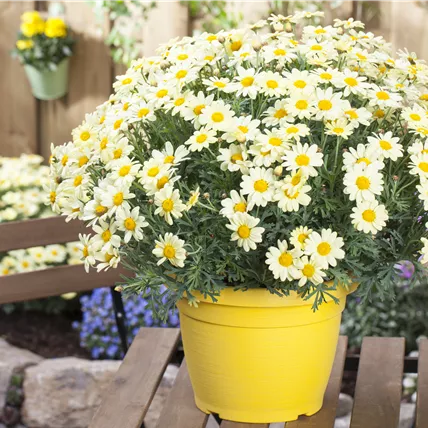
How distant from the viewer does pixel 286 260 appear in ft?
3.82

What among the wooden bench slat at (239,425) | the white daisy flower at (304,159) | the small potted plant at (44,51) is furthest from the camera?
the small potted plant at (44,51)

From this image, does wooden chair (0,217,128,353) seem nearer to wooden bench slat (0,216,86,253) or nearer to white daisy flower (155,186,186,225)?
wooden bench slat (0,216,86,253)

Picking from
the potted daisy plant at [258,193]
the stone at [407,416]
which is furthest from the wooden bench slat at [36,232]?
the stone at [407,416]

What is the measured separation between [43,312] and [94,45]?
116 cm

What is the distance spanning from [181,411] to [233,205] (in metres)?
0.42

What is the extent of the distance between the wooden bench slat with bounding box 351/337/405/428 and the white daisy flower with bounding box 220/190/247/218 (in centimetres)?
43

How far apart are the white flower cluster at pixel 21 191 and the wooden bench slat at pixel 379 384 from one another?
1.61 metres

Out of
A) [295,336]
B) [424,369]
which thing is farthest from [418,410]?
[295,336]

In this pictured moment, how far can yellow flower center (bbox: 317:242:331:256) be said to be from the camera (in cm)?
116

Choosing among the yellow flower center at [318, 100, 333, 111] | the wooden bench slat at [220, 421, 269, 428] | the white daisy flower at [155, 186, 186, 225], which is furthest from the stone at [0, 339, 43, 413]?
the yellow flower center at [318, 100, 333, 111]

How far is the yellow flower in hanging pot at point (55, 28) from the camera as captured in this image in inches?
140

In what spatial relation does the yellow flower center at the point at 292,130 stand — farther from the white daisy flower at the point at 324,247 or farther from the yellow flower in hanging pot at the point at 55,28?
the yellow flower in hanging pot at the point at 55,28

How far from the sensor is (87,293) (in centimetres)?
313

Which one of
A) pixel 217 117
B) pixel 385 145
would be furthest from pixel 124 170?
pixel 385 145
